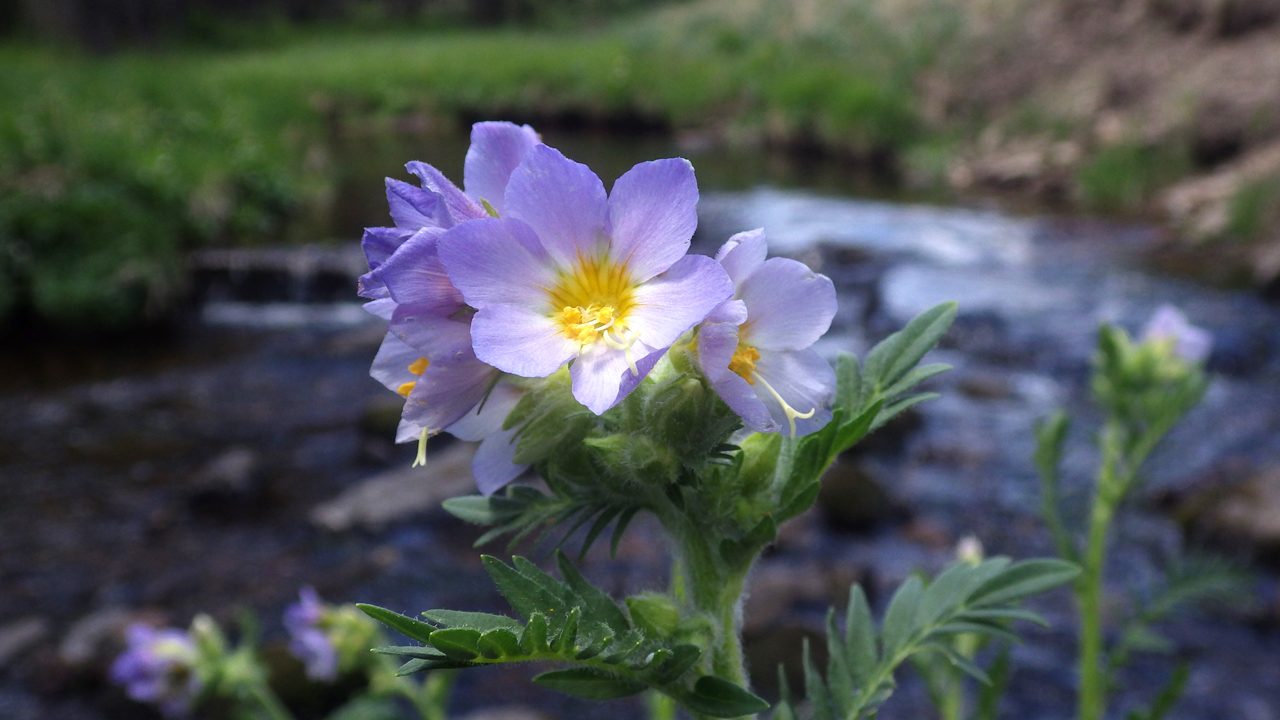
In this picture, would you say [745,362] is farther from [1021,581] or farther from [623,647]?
[1021,581]

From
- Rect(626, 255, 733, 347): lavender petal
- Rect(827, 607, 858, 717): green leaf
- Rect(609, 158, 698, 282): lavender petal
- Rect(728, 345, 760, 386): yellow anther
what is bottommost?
Rect(827, 607, 858, 717): green leaf

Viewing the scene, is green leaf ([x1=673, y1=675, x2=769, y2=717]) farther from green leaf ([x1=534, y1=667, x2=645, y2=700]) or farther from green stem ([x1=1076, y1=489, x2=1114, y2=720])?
green stem ([x1=1076, y1=489, x2=1114, y2=720])

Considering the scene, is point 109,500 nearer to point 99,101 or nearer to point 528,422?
point 528,422

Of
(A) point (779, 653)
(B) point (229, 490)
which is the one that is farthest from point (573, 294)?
(B) point (229, 490)

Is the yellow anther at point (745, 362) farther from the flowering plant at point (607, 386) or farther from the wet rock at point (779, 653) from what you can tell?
the wet rock at point (779, 653)

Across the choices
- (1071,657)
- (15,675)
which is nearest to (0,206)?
(15,675)

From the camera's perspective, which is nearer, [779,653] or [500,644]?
[500,644]

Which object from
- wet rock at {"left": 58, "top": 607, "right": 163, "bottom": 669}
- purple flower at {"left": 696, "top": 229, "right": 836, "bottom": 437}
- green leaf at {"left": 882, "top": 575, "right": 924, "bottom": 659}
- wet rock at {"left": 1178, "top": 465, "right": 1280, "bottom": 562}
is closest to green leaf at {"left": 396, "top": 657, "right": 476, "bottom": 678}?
purple flower at {"left": 696, "top": 229, "right": 836, "bottom": 437}
